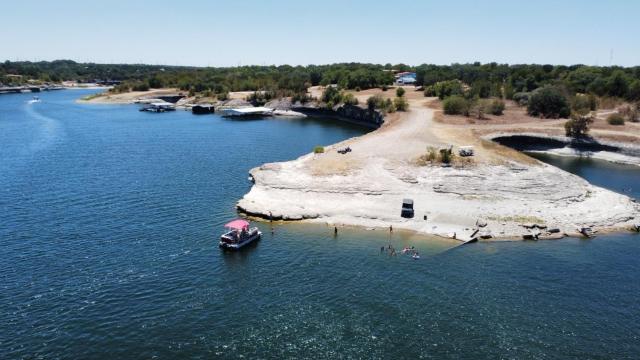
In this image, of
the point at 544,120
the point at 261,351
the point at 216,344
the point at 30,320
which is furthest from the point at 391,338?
the point at 544,120

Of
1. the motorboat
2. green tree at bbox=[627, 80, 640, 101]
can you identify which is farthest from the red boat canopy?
green tree at bbox=[627, 80, 640, 101]

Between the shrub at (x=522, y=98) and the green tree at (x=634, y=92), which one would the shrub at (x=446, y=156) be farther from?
→ the green tree at (x=634, y=92)

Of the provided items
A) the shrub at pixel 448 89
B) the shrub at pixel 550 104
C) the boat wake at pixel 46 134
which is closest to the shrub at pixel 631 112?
the shrub at pixel 550 104

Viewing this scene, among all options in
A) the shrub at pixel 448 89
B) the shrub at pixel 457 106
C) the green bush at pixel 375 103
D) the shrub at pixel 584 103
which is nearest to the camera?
the shrub at pixel 457 106

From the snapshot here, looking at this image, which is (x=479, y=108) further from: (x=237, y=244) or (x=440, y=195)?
(x=237, y=244)

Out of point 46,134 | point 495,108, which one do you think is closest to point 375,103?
point 495,108

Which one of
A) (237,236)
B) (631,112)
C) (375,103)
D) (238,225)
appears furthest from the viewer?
(375,103)
